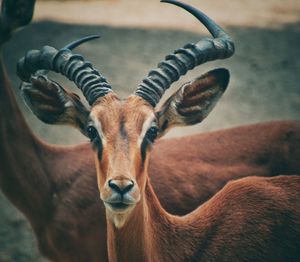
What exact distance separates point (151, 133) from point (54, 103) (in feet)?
3.55

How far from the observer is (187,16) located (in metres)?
14.6

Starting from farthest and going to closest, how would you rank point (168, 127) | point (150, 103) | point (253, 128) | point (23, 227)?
point (23, 227) → point (253, 128) → point (168, 127) → point (150, 103)

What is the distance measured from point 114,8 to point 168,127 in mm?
11783

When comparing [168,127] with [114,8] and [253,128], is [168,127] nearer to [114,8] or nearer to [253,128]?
[253,128]

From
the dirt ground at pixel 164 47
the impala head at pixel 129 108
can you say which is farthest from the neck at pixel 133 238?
the dirt ground at pixel 164 47

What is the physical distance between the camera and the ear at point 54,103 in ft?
14.3

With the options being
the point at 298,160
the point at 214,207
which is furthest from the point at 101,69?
the point at 214,207

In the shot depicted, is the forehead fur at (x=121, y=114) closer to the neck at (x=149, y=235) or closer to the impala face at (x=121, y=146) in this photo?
the impala face at (x=121, y=146)

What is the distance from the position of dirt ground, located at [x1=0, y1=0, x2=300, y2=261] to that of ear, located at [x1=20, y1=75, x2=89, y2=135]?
2.82 meters

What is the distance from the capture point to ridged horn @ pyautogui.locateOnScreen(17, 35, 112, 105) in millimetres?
4145

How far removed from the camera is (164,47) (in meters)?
12.6

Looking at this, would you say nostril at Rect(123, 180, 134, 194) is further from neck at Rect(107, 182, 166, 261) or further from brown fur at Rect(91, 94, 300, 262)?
neck at Rect(107, 182, 166, 261)

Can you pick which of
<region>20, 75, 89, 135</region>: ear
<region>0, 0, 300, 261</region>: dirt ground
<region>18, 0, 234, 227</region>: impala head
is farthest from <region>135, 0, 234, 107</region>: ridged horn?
<region>0, 0, 300, 261</region>: dirt ground

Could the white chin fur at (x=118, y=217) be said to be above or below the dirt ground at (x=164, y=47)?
above
